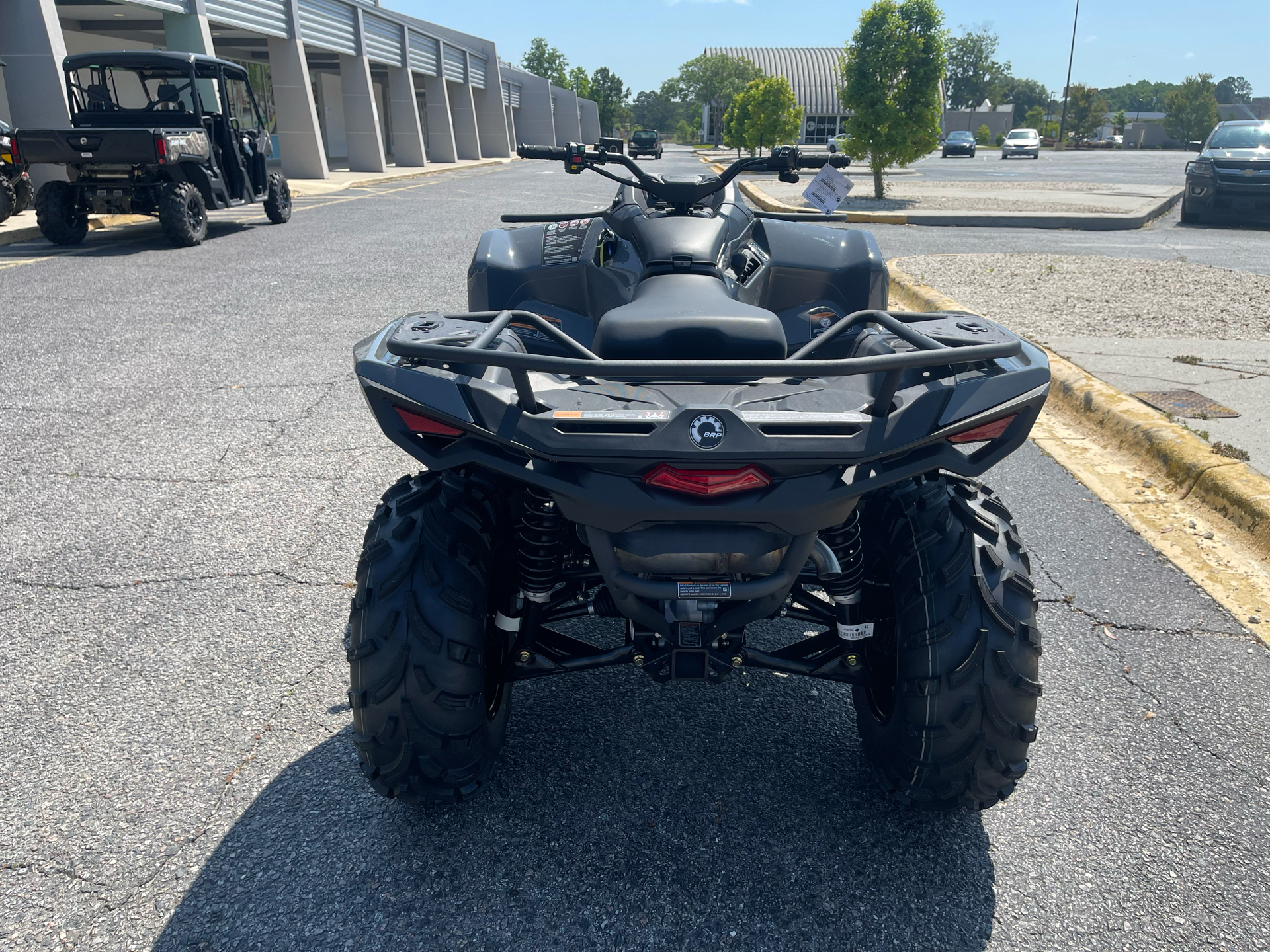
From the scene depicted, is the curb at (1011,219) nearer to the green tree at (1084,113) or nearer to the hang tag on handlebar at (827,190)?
the hang tag on handlebar at (827,190)

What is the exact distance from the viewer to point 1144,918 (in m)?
1.97

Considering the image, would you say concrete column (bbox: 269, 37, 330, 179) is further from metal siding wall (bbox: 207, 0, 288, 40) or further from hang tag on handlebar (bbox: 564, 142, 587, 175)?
hang tag on handlebar (bbox: 564, 142, 587, 175)

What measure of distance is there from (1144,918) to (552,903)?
1250mm

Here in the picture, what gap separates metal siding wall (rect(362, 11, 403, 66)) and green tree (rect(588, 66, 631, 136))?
71056 mm

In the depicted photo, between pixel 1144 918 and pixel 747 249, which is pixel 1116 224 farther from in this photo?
pixel 1144 918

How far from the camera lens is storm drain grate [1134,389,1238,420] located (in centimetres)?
505

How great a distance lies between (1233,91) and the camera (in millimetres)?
137000

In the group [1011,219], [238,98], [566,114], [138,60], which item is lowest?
[1011,219]

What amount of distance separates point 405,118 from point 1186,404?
3641 cm

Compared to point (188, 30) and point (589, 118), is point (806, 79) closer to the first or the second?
point (589, 118)

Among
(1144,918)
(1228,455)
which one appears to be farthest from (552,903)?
(1228,455)

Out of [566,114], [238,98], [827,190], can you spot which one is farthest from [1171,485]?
[566,114]

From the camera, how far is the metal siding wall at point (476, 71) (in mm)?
48312

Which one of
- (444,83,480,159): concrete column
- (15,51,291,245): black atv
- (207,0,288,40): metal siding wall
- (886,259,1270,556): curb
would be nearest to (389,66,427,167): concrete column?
(444,83,480,159): concrete column
